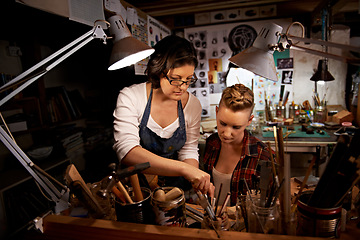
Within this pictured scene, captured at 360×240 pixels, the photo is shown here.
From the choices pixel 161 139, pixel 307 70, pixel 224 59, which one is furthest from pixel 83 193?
pixel 307 70

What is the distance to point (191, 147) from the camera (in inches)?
62.9

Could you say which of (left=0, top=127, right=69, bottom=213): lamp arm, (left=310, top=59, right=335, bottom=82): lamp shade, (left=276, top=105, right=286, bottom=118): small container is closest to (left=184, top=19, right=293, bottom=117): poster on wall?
(left=276, top=105, right=286, bottom=118): small container

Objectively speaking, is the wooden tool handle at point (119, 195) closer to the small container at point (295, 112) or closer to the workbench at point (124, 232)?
the workbench at point (124, 232)

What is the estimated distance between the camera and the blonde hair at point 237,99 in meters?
1.30

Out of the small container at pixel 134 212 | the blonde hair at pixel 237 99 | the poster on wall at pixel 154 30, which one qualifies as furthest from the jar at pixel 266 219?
the poster on wall at pixel 154 30

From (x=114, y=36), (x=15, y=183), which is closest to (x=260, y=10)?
(x=114, y=36)

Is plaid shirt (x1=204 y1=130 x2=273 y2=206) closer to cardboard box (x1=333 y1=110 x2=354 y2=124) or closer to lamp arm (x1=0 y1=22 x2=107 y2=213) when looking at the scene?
lamp arm (x1=0 y1=22 x2=107 y2=213)

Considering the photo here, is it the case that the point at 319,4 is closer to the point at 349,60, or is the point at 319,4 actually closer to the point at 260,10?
the point at 260,10

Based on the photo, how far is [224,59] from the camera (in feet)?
10.6

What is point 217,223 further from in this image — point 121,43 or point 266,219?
point 121,43

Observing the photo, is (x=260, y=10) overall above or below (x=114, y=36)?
above

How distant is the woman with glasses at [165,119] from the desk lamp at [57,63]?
0.82 feet

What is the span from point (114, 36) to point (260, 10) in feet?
8.37

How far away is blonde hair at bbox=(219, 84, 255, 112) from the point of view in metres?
1.30
